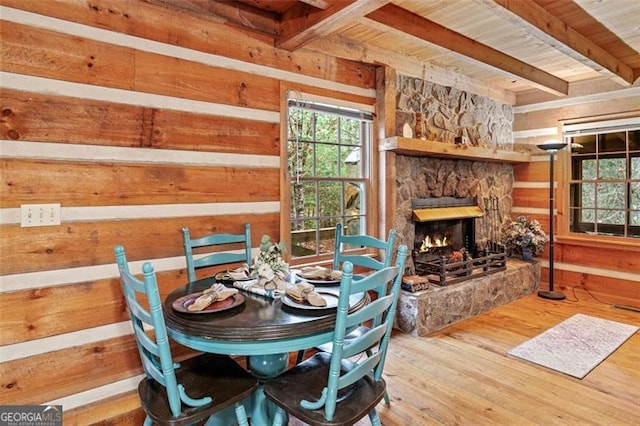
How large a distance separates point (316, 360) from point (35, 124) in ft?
6.41

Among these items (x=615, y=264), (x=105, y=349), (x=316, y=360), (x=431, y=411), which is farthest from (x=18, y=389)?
(x=615, y=264)

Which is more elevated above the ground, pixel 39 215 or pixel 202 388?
pixel 39 215

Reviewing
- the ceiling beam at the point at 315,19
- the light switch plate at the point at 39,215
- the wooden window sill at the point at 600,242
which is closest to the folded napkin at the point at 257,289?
the light switch plate at the point at 39,215

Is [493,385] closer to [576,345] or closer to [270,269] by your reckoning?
[576,345]

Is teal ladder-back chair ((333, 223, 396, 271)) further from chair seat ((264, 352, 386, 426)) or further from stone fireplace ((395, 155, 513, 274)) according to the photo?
stone fireplace ((395, 155, 513, 274))

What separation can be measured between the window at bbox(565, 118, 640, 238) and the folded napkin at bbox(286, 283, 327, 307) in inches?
176

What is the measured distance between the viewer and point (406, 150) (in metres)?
3.55

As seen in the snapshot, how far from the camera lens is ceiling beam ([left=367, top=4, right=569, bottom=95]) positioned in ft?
8.99

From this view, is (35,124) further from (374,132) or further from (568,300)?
(568,300)

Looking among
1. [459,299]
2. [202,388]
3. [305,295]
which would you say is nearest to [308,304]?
[305,295]

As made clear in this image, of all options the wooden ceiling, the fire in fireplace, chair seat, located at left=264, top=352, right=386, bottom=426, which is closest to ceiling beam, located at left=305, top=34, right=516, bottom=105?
the wooden ceiling

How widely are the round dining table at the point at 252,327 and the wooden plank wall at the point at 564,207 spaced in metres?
4.14

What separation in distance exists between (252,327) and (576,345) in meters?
3.07

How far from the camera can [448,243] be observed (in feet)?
14.4
